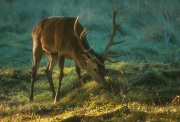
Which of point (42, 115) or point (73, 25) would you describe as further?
point (73, 25)

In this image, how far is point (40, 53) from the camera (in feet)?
36.2

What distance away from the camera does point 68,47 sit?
989cm

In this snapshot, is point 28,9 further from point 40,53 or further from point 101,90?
point 101,90

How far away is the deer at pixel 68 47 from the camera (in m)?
9.38

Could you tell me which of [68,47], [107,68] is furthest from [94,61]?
[107,68]

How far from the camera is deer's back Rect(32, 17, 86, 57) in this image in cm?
992

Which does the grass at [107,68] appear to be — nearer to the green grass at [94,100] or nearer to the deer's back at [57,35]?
the green grass at [94,100]

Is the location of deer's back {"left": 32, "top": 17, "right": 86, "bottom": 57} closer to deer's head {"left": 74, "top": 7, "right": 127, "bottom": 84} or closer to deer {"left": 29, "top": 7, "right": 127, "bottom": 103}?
deer {"left": 29, "top": 7, "right": 127, "bottom": 103}

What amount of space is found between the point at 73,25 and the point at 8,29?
649 inches

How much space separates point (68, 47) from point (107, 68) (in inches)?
98.5

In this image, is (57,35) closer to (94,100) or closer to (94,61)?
(94,61)

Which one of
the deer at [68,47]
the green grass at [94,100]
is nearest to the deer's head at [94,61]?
the deer at [68,47]

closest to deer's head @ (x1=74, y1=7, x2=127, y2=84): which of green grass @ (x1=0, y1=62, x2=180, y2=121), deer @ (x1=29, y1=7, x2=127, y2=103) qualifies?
deer @ (x1=29, y1=7, x2=127, y2=103)

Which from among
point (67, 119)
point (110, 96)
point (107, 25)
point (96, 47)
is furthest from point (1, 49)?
point (67, 119)
